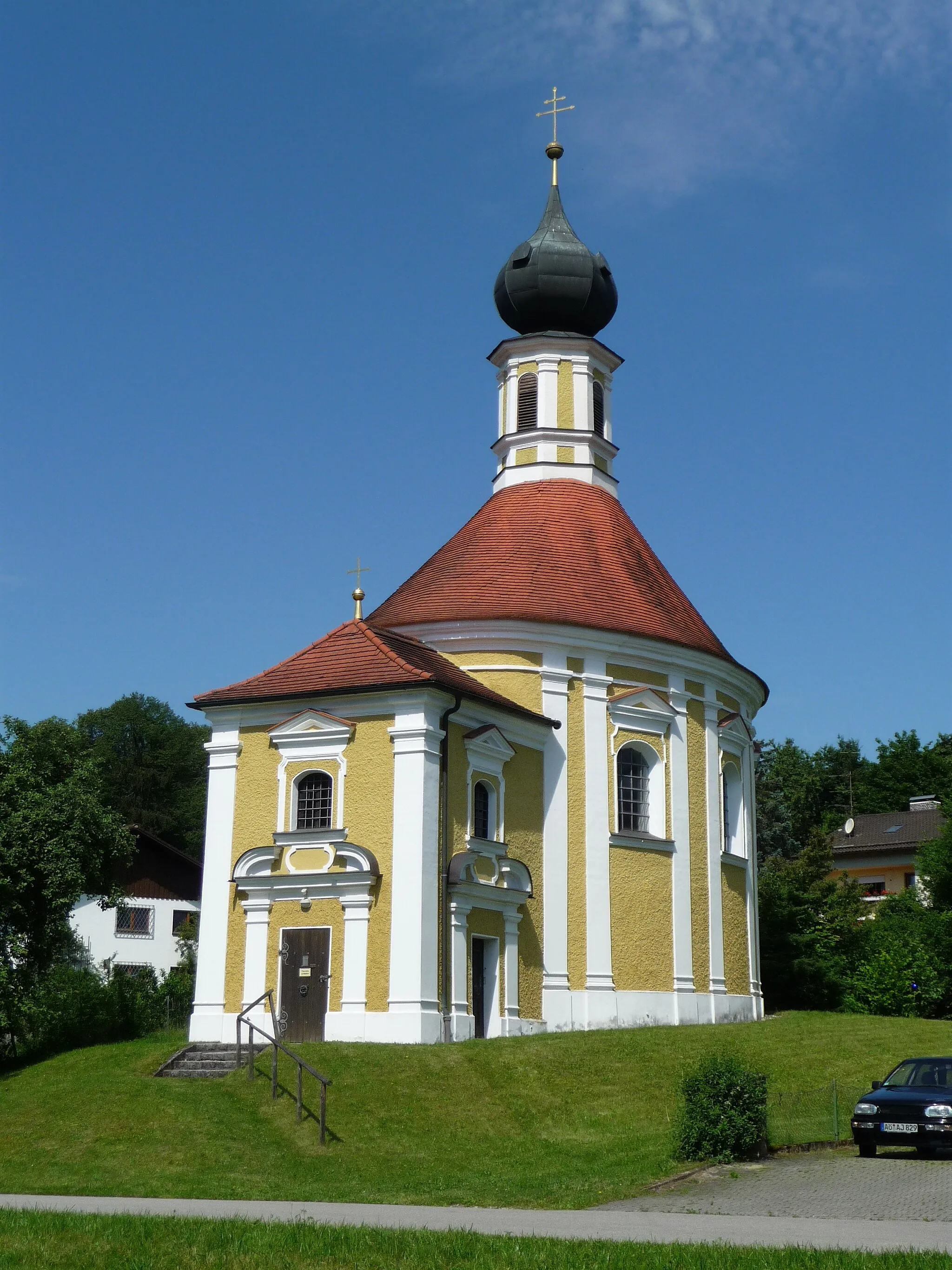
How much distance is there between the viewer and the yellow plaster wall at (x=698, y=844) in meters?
30.8

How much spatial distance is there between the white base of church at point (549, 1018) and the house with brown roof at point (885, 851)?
103 ft

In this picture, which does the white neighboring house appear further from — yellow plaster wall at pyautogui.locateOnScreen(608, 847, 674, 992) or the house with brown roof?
the house with brown roof

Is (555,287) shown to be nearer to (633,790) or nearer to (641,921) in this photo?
(633,790)

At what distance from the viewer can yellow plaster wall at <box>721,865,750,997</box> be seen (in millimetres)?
31797

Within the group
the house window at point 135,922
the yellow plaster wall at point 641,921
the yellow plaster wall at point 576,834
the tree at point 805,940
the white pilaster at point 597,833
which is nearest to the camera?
the yellow plaster wall at point 576,834

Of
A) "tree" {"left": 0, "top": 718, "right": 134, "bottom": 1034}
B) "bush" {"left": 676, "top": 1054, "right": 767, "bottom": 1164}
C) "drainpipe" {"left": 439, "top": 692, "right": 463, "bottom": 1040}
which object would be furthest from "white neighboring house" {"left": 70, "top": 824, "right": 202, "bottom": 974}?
"bush" {"left": 676, "top": 1054, "right": 767, "bottom": 1164}

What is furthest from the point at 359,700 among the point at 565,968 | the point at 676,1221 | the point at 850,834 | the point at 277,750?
the point at 850,834

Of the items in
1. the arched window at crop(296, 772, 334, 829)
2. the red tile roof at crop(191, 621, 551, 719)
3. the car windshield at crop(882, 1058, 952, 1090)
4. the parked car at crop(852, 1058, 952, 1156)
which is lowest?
the parked car at crop(852, 1058, 952, 1156)

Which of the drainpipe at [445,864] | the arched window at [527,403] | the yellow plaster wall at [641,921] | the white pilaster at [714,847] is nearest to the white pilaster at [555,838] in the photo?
the yellow plaster wall at [641,921]

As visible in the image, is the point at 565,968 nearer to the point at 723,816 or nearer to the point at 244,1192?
the point at 723,816

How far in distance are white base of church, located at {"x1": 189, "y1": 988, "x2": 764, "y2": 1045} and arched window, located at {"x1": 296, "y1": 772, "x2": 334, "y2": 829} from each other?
3325 millimetres

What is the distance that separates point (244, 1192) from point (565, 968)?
1279 centimetres

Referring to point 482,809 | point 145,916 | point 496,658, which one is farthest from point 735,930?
point 145,916

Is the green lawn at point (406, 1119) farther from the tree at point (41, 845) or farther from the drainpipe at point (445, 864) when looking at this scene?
the tree at point (41, 845)
